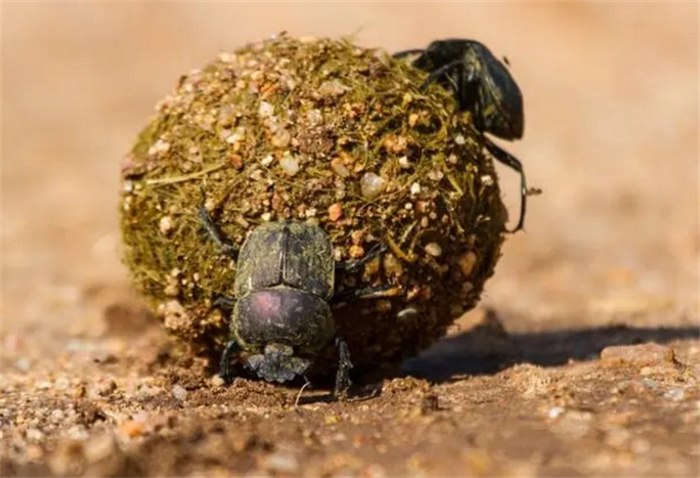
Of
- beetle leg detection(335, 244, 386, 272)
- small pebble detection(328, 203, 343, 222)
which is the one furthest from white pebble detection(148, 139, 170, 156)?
beetle leg detection(335, 244, 386, 272)

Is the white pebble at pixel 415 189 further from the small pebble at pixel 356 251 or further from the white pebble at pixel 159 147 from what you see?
the white pebble at pixel 159 147

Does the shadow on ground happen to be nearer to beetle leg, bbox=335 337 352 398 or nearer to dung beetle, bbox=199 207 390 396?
beetle leg, bbox=335 337 352 398

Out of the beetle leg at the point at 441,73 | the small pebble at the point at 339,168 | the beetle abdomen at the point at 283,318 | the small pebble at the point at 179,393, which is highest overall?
the beetle leg at the point at 441,73

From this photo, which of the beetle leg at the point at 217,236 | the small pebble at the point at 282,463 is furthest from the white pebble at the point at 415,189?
the small pebble at the point at 282,463

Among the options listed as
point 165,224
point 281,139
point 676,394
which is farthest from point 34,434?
point 676,394

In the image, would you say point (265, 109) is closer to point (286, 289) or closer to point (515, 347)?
point (286, 289)

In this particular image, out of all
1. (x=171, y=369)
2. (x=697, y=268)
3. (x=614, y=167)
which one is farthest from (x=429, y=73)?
(x=614, y=167)
